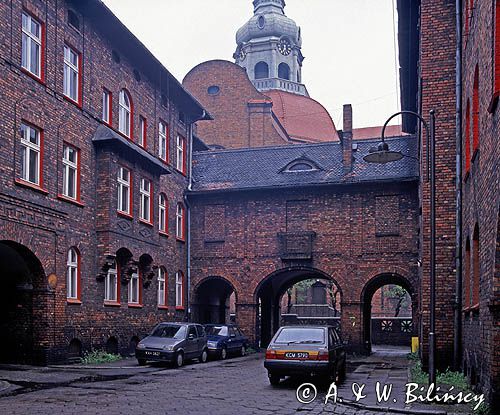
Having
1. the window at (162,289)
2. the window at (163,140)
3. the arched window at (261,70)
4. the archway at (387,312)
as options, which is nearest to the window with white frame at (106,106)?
the window at (163,140)

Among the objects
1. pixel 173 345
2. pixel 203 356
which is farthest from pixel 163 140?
pixel 173 345

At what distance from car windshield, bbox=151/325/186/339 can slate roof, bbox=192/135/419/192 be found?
1074cm

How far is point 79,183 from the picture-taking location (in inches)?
944

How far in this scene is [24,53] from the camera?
21.0 m

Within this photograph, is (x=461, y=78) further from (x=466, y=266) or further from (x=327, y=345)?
(x=327, y=345)

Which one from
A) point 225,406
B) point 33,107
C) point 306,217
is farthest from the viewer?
point 306,217

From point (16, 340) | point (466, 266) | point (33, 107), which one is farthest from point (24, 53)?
point (466, 266)

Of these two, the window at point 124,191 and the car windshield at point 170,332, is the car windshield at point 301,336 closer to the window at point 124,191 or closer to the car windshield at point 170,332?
the car windshield at point 170,332

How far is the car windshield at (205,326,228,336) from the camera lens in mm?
28614

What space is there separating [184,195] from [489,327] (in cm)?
2366

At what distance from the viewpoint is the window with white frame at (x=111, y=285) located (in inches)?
1012

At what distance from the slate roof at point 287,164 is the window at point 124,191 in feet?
24.6

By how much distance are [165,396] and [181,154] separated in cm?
2058

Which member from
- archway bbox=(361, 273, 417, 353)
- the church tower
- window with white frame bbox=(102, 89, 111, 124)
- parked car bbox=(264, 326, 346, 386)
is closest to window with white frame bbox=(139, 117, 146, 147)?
window with white frame bbox=(102, 89, 111, 124)
